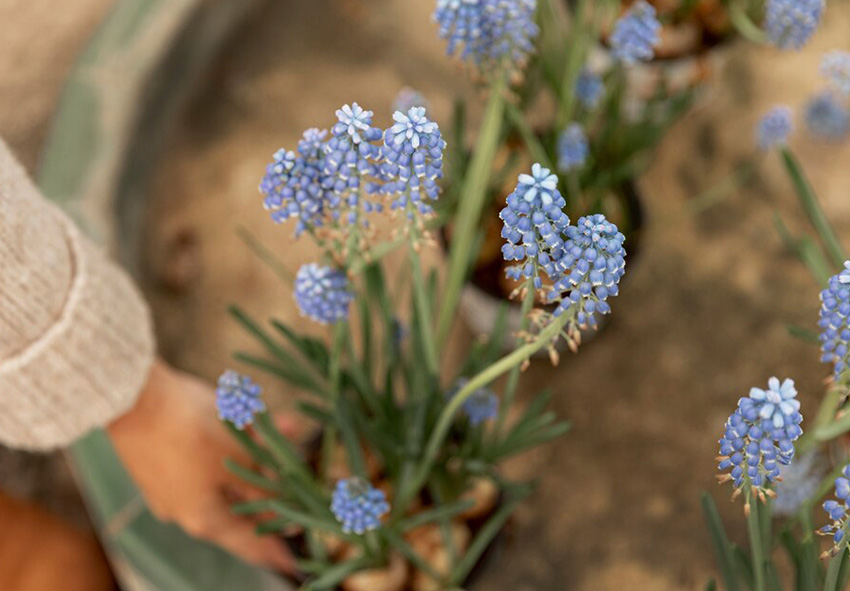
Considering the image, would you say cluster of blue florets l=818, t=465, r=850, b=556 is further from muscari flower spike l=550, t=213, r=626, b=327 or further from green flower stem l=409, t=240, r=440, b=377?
green flower stem l=409, t=240, r=440, b=377

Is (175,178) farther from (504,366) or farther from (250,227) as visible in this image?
(504,366)

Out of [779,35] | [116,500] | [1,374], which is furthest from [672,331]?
[1,374]

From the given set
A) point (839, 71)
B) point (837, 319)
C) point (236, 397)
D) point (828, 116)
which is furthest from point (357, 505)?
point (828, 116)

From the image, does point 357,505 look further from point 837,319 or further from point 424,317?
point 837,319

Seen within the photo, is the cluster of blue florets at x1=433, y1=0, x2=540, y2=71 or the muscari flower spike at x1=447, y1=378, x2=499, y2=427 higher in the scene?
the cluster of blue florets at x1=433, y1=0, x2=540, y2=71

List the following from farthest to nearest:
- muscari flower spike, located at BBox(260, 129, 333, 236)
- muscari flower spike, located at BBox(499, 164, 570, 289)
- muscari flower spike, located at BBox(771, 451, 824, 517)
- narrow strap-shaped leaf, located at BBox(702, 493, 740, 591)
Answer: muscari flower spike, located at BBox(771, 451, 824, 517) < narrow strap-shaped leaf, located at BBox(702, 493, 740, 591) < muscari flower spike, located at BBox(260, 129, 333, 236) < muscari flower spike, located at BBox(499, 164, 570, 289)

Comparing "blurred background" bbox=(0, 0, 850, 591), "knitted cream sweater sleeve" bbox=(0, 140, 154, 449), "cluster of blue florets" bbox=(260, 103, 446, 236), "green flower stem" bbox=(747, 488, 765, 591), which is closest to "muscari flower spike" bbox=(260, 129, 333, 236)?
"cluster of blue florets" bbox=(260, 103, 446, 236)

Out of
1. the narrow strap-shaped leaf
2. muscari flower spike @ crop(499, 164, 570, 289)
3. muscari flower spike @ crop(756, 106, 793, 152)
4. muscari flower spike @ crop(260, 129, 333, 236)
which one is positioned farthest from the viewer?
muscari flower spike @ crop(756, 106, 793, 152)

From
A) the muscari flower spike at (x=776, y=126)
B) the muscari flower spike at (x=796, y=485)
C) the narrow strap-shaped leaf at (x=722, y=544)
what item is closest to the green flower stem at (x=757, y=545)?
the narrow strap-shaped leaf at (x=722, y=544)
